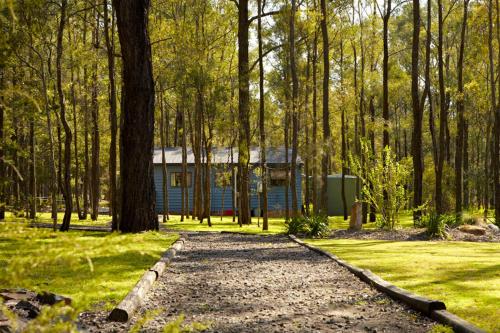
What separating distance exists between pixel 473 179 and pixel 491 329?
37531 mm

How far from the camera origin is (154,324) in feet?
18.9

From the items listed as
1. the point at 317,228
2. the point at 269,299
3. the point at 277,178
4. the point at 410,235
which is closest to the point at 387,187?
the point at 410,235

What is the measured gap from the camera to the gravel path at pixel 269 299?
5664mm

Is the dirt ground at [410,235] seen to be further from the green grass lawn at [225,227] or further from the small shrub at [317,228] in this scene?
the green grass lawn at [225,227]

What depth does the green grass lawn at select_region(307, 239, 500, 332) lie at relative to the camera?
6.22 m

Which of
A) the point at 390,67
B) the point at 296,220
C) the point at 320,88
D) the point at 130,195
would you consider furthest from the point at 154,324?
the point at 320,88

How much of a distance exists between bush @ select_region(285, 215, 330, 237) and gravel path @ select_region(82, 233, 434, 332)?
5.81 meters

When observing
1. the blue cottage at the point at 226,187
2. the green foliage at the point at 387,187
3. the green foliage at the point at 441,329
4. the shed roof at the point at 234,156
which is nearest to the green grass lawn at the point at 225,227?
the green foliage at the point at 387,187

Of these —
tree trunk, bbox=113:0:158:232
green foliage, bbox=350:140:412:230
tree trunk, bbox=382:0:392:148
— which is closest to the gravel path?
tree trunk, bbox=113:0:158:232

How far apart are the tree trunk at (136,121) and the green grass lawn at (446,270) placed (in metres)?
5.29

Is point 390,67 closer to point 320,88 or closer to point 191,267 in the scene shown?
point 320,88

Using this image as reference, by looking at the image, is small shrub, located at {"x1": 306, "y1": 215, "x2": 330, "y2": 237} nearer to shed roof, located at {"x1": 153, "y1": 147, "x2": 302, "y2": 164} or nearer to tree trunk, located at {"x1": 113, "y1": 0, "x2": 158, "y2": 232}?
tree trunk, located at {"x1": 113, "y1": 0, "x2": 158, "y2": 232}

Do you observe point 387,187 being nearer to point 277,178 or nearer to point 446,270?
point 446,270

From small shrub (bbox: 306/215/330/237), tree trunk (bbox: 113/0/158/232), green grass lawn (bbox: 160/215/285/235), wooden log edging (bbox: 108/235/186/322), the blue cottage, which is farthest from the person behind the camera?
the blue cottage
